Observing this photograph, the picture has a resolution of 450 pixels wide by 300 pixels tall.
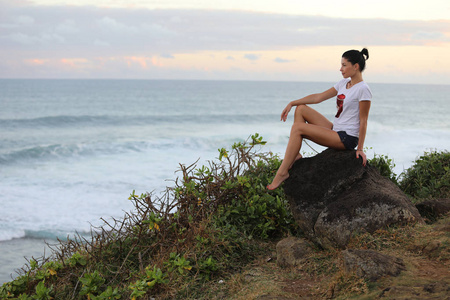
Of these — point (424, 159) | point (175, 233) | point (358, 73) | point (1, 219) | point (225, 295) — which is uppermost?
point (358, 73)

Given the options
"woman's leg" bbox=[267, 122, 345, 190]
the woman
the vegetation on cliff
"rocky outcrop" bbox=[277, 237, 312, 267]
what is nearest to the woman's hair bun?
the woman

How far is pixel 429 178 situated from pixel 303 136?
3167mm

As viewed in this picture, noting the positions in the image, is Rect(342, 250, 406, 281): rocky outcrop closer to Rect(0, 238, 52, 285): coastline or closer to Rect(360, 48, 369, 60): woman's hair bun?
Rect(360, 48, 369, 60): woman's hair bun

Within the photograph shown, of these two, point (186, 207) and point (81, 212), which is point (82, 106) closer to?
point (81, 212)

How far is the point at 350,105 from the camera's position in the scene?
5203 mm

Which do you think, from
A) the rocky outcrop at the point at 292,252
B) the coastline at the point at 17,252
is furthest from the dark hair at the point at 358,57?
the coastline at the point at 17,252

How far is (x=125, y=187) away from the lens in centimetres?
1552

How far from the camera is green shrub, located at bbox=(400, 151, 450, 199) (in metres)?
6.82

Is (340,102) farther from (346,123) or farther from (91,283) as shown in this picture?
(91,283)

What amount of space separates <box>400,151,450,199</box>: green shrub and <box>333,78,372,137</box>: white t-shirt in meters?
2.45

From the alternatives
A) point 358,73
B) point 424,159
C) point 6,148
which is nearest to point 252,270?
point 358,73

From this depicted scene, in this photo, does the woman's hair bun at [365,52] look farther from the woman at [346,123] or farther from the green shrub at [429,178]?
the green shrub at [429,178]

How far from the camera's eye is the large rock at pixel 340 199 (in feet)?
15.3

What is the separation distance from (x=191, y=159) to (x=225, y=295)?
57.6ft
